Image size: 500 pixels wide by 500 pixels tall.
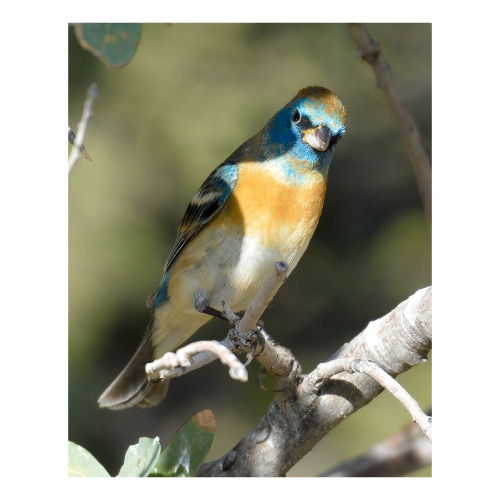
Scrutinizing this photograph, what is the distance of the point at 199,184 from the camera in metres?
2.64

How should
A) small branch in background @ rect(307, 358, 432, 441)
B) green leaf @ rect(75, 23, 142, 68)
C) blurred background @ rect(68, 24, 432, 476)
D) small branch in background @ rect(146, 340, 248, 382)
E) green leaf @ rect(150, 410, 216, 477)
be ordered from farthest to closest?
1. blurred background @ rect(68, 24, 432, 476)
2. green leaf @ rect(150, 410, 216, 477)
3. green leaf @ rect(75, 23, 142, 68)
4. small branch in background @ rect(307, 358, 432, 441)
5. small branch in background @ rect(146, 340, 248, 382)

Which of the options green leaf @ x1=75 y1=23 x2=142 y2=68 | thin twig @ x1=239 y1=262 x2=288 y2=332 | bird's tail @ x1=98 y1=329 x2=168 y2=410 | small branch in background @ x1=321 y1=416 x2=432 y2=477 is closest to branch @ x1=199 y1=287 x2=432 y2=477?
small branch in background @ x1=321 y1=416 x2=432 y2=477

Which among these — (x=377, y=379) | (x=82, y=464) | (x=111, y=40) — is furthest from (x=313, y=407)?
(x=111, y=40)

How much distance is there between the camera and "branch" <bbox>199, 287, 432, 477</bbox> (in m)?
1.96

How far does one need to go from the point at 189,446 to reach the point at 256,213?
0.64 metres

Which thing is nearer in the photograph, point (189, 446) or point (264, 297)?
point (264, 297)

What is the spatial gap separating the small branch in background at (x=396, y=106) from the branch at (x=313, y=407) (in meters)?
0.44

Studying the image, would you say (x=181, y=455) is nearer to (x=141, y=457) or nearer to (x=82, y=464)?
(x=141, y=457)

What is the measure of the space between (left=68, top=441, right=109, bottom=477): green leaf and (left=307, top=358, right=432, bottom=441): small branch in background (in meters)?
0.59

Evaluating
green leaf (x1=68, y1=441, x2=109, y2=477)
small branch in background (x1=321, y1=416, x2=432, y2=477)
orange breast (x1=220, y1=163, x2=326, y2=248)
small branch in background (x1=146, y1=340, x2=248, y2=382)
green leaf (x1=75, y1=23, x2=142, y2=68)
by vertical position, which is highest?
green leaf (x1=75, y1=23, x2=142, y2=68)

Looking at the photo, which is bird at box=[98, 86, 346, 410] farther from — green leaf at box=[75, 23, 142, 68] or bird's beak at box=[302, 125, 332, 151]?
green leaf at box=[75, 23, 142, 68]
